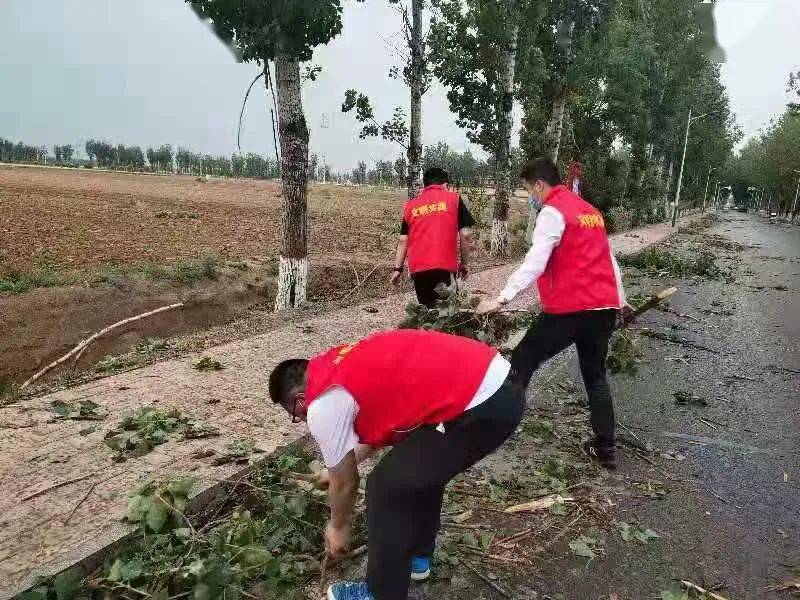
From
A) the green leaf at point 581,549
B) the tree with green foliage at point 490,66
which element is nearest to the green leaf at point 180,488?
the green leaf at point 581,549

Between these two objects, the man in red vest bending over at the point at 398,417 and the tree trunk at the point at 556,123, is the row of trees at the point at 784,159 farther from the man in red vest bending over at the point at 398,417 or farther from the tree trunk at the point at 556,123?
the man in red vest bending over at the point at 398,417

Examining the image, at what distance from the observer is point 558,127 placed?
1773 centimetres

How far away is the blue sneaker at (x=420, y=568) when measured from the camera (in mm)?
3012

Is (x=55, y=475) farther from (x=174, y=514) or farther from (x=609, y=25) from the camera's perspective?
(x=609, y=25)

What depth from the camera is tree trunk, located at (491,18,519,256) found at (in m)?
15.1

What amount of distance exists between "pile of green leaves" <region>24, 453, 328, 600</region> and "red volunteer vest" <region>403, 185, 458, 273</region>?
10.2 feet

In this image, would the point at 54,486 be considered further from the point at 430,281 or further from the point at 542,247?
the point at 430,281

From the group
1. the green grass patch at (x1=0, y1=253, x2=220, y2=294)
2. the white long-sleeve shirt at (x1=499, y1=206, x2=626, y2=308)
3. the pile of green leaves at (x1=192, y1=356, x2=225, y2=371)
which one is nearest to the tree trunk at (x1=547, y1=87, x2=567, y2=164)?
the green grass patch at (x1=0, y1=253, x2=220, y2=294)

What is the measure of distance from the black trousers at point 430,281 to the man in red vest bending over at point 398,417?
403 cm

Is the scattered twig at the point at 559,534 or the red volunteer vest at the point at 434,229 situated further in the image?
the red volunteer vest at the point at 434,229

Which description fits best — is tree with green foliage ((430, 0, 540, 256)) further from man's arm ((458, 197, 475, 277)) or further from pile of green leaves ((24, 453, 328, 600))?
pile of green leaves ((24, 453, 328, 600))

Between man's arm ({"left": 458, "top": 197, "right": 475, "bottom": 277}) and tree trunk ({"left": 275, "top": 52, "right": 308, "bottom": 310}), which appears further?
tree trunk ({"left": 275, "top": 52, "right": 308, "bottom": 310})

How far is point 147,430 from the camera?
446 centimetres

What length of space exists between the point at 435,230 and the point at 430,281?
0.57m
